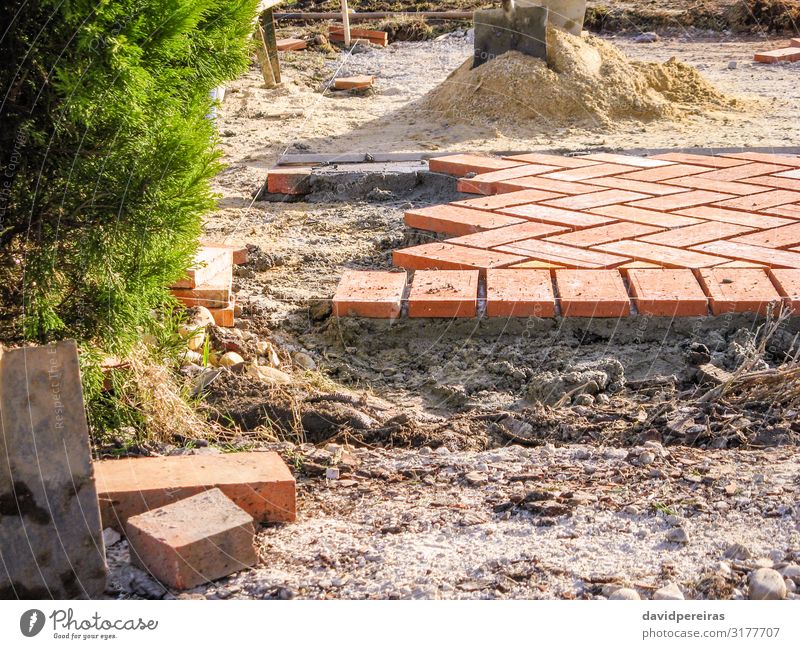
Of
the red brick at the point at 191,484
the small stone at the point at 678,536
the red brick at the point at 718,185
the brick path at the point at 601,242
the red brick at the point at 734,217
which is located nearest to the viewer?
the small stone at the point at 678,536

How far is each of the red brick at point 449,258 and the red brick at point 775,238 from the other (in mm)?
1054

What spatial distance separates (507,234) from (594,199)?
747 mm

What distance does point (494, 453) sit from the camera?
2848 millimetres

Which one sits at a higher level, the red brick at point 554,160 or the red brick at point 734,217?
the red brick at point 554,160

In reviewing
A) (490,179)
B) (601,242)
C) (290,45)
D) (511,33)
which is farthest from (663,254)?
(290,45)

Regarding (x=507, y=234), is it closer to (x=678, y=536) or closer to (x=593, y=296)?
(x=593, y=296)

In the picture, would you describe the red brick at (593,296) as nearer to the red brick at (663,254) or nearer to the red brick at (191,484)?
the red brick at (663,254)

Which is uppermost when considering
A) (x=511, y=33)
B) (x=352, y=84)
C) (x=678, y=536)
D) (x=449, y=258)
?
(x=511, y=33)

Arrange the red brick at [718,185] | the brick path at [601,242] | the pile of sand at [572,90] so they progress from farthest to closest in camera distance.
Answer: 1. the pile of sand at [572,90]
2. the red brick at [718,185]
3. the brick path at [601,242]

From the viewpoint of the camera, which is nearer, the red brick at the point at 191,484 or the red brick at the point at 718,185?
the red brick at the point at 191,484

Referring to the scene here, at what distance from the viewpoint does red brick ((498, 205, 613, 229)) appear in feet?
15.1

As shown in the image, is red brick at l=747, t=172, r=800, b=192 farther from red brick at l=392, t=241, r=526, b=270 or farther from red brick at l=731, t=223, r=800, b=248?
red brick at l=392, t=241, r=526, b=270

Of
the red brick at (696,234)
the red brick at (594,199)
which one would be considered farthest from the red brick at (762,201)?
the red brick at (594,199)

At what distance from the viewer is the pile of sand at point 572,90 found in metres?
7.23
